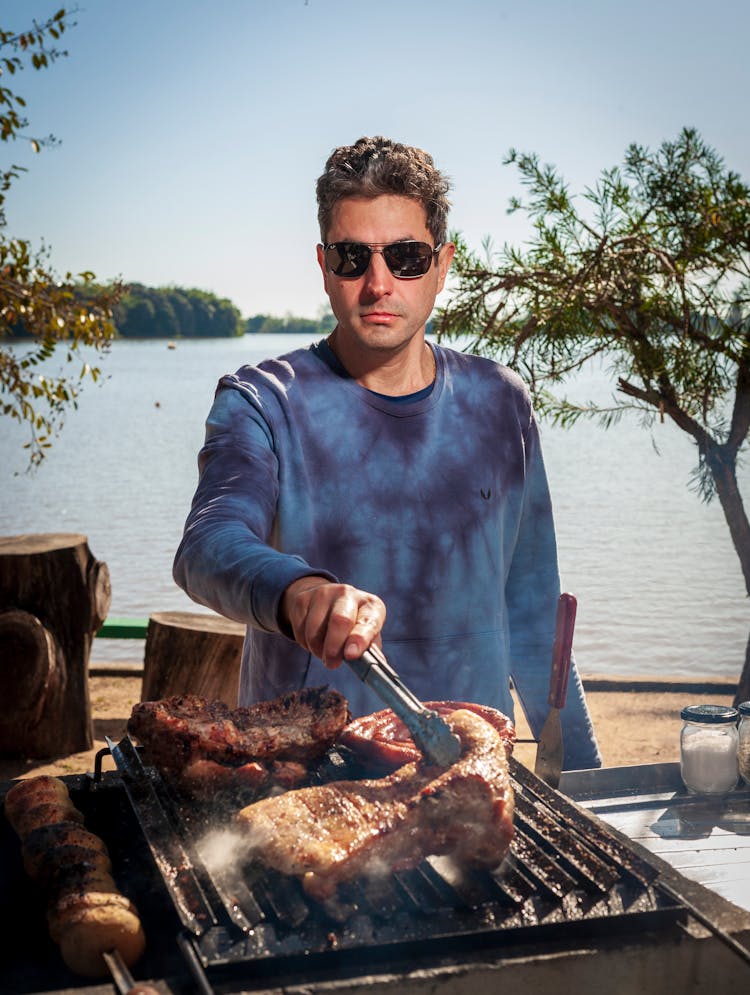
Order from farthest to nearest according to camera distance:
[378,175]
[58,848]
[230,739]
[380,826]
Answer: [378,175] → [230,739] → [58,848] → [380,826]

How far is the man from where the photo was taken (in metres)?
2.71

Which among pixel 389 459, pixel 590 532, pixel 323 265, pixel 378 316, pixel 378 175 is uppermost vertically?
A: pixel 378 175

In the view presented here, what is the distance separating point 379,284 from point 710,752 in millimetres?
1562

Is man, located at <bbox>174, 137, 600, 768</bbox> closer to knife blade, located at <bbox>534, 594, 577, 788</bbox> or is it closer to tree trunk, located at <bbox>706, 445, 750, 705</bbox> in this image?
knife blade, located at <bbox>534, 594, 577, 788</bbox>

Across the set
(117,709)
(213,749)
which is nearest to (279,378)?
(213,749)

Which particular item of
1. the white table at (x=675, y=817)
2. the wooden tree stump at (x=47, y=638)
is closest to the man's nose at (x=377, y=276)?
the white table at (x=675, y=817)

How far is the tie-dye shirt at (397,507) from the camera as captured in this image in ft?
8.93

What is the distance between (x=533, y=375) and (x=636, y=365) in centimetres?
61

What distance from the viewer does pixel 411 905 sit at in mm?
1659

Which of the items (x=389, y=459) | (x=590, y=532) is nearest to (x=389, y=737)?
(x=389, y=459)

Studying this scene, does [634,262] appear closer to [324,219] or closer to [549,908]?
[324,219]

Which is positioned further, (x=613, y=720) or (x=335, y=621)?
(x=613, y=720)

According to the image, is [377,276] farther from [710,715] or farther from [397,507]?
[710,715]

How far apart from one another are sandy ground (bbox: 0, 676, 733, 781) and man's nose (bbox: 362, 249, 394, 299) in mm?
4110
